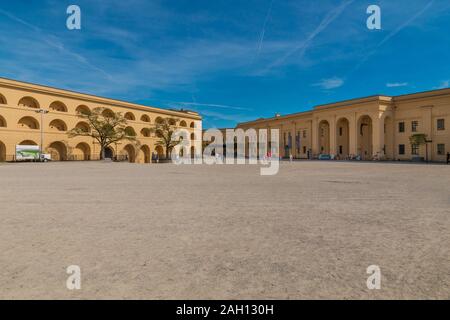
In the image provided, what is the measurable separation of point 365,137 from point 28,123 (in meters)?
64.7

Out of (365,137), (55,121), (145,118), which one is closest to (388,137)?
(365,137)

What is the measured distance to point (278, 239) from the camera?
4695mm

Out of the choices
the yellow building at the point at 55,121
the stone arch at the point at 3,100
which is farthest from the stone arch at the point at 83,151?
the stone arch at the point at 3,100

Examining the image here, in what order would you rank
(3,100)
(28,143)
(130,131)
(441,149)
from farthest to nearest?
(130,131) < (441,149) < (28,143) < (3,100)

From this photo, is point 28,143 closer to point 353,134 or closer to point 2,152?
point 2,152

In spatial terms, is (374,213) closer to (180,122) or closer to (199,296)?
(199,296)

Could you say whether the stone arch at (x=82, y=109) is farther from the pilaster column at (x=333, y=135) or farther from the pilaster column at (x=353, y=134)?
the pilaster column at (x=353, y=134)

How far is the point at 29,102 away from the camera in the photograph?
1780 inches

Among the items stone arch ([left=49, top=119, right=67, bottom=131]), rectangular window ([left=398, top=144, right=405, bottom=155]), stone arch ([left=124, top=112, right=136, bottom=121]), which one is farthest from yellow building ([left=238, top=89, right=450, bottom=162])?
stone arch ([left=49, top=119, right=67, bottom=131])

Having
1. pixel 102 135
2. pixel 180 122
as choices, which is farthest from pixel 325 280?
pixel 180 122

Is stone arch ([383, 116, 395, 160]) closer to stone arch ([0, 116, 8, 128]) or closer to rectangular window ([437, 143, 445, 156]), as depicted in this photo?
rectangular window ([437, 143, 445, 156])

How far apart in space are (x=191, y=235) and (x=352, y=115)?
60.7 metres

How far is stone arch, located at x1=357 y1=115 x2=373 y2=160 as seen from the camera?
58.4 meters

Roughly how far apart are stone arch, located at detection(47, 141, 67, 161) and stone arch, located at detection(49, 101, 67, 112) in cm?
586
